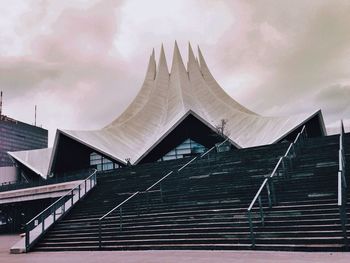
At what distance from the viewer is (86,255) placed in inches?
336

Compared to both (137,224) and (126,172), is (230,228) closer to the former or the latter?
(137,224)

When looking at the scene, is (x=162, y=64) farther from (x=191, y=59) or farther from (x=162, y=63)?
(x=191, y=59)

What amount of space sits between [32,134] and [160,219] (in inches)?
4332

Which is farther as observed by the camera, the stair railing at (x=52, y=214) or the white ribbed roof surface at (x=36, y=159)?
the white ribbed roof surface at (x=36, y=159)

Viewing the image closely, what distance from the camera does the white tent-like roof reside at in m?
28.5

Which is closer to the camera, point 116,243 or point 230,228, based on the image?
point 230,228

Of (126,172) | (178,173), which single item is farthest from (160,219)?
(126,172)

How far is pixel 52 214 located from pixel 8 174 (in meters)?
27.7

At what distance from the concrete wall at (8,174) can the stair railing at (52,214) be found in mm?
24028

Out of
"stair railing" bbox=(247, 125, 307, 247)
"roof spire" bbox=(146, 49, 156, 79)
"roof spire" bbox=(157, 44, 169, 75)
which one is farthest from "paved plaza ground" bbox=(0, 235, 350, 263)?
"roof spire" bbox=(146, 49, 156, 79)

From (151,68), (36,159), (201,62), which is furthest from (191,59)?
(36,159)

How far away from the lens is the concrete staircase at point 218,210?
7846 millimetres

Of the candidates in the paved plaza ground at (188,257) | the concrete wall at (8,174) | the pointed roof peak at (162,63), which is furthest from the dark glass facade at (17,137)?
the paved plaza ground at (188,257)

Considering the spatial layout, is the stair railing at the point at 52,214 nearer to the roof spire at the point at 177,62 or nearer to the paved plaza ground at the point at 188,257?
the paved plaza ground at the point at 188,257
